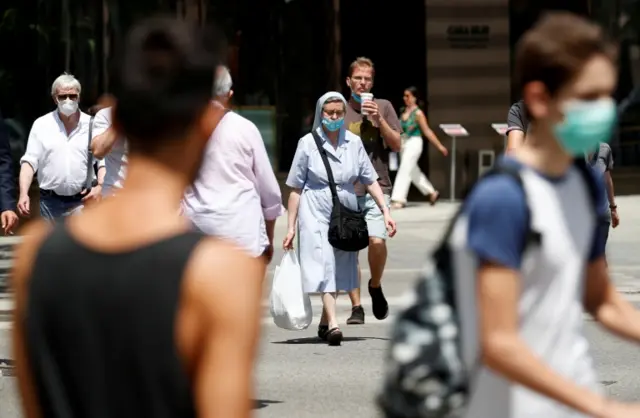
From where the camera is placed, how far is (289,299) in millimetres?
10734

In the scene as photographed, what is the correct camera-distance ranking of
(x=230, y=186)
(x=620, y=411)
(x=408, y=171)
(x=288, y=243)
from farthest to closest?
(x=408, y=171) < (x=288, y=243) < (x=230, y=186) < (x=620, y=411)

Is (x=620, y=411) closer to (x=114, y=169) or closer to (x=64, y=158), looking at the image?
(x=114, y=169)

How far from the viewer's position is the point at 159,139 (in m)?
2.85

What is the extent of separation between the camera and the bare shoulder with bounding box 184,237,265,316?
2.67 meters

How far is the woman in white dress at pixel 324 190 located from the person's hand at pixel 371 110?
1.26 feet

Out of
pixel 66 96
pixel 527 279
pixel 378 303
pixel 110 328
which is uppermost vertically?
pixel 110 328

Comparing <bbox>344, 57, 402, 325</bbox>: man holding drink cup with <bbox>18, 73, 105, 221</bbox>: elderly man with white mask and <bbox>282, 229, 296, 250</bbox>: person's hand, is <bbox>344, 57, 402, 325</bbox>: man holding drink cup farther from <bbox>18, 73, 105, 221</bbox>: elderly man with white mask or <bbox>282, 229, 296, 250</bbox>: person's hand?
<bbox>18, 73, 105, 221</bbox>: elderly man with white mask

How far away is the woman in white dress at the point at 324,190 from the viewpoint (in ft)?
36.5

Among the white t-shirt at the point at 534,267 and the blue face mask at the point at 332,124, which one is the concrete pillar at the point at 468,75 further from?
the white t-shirt at the point at 534,267

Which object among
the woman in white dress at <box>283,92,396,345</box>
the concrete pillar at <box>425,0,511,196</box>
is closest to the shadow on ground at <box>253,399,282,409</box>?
the woman in white dress at <box>283,92,396,345</box>

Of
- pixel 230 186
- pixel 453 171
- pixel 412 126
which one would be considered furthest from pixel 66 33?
pixel 230 186

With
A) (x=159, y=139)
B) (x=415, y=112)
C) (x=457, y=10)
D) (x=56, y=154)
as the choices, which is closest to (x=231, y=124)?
(x=56, y=154)

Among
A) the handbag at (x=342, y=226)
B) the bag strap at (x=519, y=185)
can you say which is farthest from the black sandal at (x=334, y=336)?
the bag strap at (x=519, y=185)

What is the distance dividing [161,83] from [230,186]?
17.7 ft
